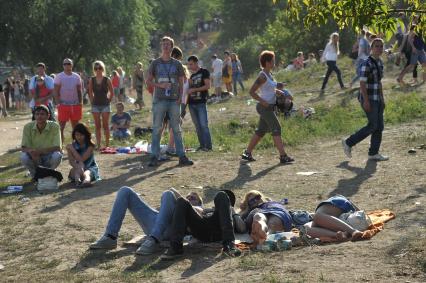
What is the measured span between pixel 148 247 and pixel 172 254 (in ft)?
1.07

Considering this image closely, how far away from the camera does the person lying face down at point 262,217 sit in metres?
7.60

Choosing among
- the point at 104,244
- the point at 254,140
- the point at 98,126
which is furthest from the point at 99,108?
the point at 104,244

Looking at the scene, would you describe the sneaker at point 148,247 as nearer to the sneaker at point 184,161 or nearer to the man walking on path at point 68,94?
the sneaker at point 184,161

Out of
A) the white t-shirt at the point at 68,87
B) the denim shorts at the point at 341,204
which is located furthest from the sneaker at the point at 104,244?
the white t-shirt at the point at 68,87

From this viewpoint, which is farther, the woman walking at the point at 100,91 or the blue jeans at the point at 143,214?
the woman walking at the point at 100,91

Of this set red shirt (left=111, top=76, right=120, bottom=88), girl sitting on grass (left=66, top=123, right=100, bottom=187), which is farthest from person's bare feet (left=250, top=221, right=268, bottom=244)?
red shirt (left=111, top=76, right=120, bottom=88)

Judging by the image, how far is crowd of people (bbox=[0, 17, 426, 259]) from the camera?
25.0 feet

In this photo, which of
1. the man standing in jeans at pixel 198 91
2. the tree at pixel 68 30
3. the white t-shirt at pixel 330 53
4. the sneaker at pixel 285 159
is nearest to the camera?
the sneaker at pixel 285 159

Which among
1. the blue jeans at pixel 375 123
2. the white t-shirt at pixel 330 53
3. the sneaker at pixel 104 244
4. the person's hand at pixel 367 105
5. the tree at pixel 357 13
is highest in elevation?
the tree at pixel 357 13

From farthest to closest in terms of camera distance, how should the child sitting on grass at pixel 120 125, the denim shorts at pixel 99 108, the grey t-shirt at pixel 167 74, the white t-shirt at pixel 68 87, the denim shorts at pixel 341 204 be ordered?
the child sitting on grass at pixel 120 125 → the denim shorts at pixel 99 108 → the white t-shirt at pixel 68 87 → the grey t-shirt at pixel 167 74 → the denim shorts at pixel 341 204

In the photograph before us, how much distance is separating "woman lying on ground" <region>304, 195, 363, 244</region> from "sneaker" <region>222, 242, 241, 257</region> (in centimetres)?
71

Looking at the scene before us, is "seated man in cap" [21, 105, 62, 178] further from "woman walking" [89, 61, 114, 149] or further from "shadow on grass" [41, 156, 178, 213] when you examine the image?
"woman walking" [89, 61, 114, 149]

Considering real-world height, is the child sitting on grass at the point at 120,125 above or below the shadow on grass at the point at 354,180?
above

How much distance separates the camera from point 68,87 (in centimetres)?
1431
